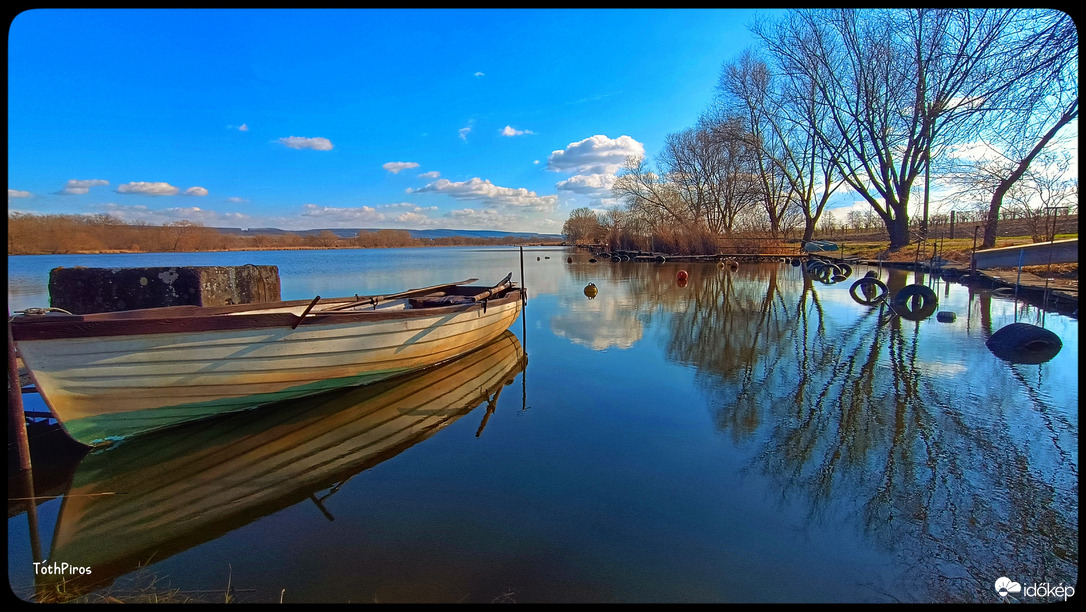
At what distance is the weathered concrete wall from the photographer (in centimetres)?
625

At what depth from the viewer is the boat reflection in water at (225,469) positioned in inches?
121

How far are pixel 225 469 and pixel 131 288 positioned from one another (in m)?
4.27

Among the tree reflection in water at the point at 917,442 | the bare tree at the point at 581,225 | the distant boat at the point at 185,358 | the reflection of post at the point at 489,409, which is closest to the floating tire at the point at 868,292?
the tree reflection in water at the point at 917,442

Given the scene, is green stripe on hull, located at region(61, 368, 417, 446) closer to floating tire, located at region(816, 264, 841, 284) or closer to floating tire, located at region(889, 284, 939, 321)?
floating tire, located at region(889, 284, 939, 321)

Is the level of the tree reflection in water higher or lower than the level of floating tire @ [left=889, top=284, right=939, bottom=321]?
lower

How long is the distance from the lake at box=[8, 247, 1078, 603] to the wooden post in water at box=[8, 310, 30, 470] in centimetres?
33

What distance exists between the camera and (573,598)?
8.18 feet

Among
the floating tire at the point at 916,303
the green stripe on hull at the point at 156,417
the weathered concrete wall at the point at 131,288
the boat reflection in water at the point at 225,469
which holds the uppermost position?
the weathered concrete wall at the point at 131,288

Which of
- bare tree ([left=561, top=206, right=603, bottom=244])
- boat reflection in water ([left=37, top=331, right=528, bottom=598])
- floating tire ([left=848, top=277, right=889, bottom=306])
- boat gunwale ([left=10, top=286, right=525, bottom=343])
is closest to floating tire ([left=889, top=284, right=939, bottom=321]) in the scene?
floating tire ([left=848, top=277, right=889, bottom=306])

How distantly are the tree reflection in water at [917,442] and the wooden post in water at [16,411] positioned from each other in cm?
602

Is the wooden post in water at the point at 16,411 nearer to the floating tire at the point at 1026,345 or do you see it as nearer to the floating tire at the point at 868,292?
the floating tire at the point at 1026,345

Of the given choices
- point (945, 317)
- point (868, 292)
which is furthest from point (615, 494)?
point (868, 292)
